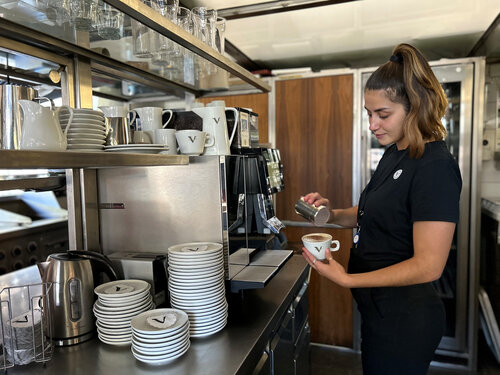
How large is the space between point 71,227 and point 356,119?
2051 mm

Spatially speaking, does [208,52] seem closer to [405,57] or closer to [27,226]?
[405,57]

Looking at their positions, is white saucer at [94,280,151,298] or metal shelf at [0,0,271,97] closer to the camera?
metal shelf at [0,0,271,97]

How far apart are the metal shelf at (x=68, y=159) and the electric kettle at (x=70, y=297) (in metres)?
0.40

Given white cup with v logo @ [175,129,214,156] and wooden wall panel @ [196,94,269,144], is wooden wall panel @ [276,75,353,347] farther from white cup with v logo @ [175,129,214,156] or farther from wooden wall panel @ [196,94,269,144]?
white cup with v logo @ [175,129,214,156]

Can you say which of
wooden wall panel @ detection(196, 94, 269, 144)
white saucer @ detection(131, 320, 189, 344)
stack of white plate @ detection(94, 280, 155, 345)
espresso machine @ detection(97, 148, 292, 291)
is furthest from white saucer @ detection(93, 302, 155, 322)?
wooden wall panel @ detection(196, 94, 269, 144)

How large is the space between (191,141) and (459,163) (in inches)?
80.4

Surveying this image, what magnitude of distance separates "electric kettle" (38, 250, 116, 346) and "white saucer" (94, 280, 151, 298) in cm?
5

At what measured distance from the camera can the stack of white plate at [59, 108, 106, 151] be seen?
1024 millimetres

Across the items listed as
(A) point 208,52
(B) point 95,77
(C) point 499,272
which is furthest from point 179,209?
(C) point 499,272

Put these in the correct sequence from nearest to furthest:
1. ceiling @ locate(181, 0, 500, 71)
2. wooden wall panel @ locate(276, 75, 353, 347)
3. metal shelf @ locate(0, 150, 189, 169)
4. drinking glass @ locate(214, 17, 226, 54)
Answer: metal shelf @ locate(0, 150, 189, 169)
drinking glass @ locate(214, 17, 226, 54)
ceiling @ locate(181, 0, 500, 71)
wooden wall panel @ locate(276, 75, 353, 347)

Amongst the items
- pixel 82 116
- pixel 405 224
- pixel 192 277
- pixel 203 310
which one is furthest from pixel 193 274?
pixel 405 224

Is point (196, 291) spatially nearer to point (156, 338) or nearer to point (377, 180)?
point (156, 338)

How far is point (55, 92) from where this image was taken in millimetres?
1530

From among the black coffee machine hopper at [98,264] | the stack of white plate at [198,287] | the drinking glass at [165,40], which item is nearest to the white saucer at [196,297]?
the stack of white plate at [198,287]
